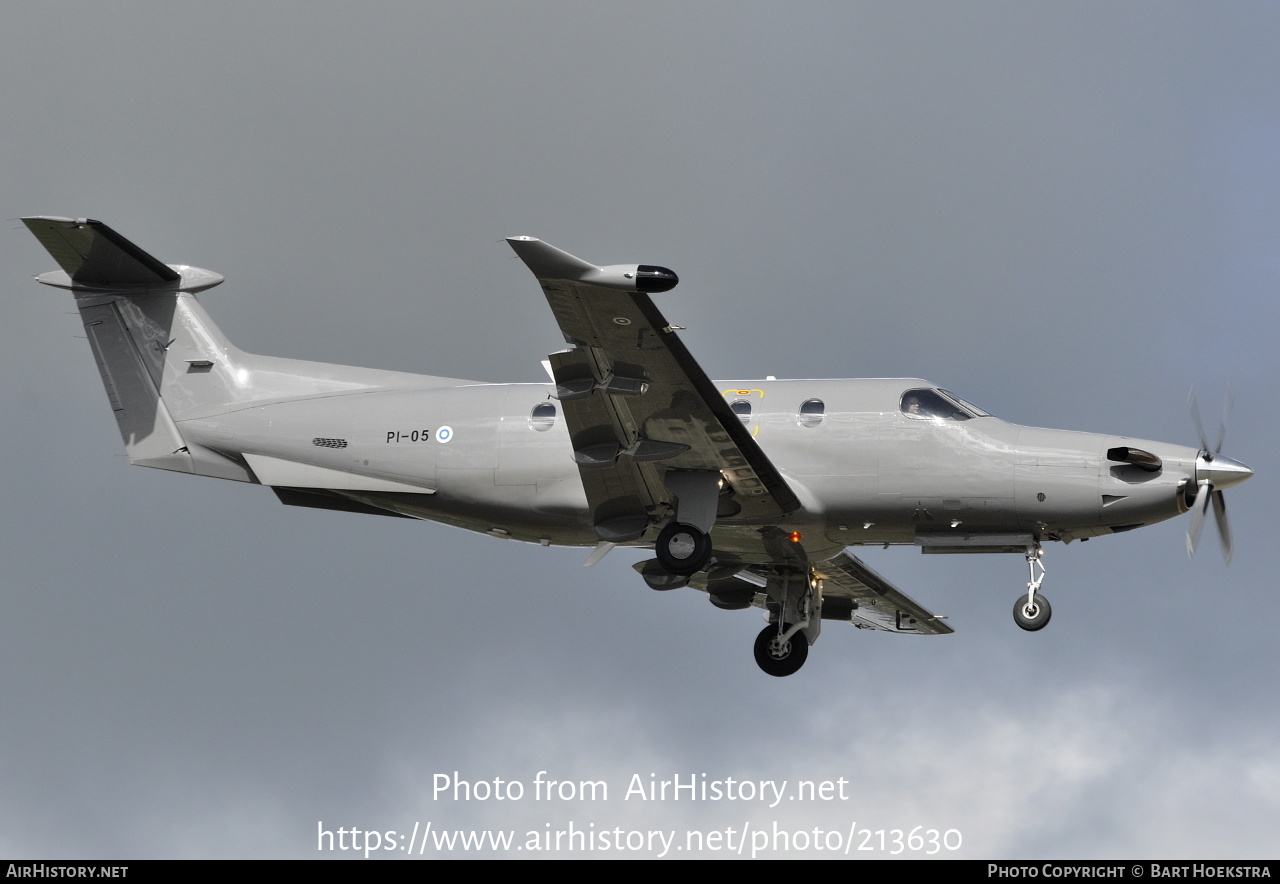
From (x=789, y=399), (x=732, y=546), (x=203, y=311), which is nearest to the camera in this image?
(x=789, y=399)

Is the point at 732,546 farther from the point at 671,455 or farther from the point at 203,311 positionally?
the point at 203,311

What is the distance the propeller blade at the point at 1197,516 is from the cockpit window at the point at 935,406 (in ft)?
10.4

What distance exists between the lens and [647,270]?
691 inches

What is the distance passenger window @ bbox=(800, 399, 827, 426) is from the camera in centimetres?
2250

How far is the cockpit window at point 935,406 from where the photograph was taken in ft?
73.3

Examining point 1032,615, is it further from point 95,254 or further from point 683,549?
point 95,254

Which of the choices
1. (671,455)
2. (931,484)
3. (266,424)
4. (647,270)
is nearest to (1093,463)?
(931,484)

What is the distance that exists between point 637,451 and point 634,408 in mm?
754

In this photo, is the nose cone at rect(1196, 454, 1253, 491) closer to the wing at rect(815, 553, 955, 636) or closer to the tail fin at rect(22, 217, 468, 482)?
the wing at rect(815, 553, 955, 636)

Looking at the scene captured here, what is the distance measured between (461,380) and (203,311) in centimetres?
488

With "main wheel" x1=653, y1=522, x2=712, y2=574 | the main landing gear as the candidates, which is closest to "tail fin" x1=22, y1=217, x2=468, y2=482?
"main wheel" x1=653, y1=522, x2=712, y2=574

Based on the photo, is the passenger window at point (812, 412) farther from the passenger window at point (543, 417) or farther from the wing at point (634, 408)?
the passenger window at point (543, 417)

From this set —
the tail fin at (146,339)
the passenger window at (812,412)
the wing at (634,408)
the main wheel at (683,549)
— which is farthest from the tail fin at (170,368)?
the passenger window at (812,412)

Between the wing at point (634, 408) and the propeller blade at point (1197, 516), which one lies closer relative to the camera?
the wing at point (634, 408)
